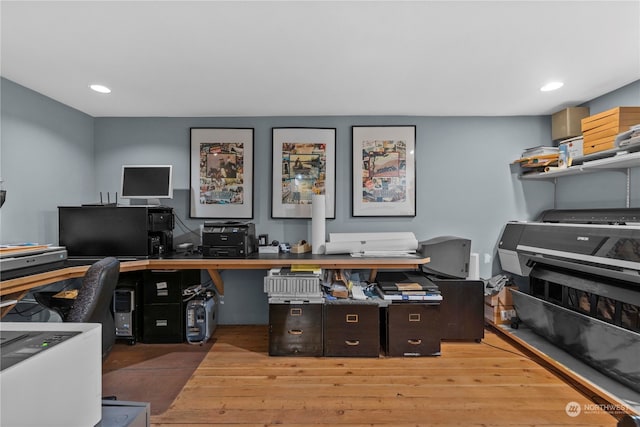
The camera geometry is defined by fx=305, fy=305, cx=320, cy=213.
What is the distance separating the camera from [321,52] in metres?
1.99

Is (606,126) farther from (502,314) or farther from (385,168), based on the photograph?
(502,314)

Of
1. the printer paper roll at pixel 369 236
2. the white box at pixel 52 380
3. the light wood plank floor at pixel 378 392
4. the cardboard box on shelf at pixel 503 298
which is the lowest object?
the light wood plank floor at pixel 378 392

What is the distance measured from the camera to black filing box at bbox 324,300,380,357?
2.62 meters

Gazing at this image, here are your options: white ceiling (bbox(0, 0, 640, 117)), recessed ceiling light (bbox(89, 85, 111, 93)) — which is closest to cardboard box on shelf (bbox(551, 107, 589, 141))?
white ceiling (bbox(0, 0, 640, 117))

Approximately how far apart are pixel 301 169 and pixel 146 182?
152cm

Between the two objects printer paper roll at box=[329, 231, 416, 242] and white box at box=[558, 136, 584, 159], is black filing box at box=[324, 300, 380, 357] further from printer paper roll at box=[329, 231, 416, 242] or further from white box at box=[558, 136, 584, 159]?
white box at box=[558, 136, 584, 159]

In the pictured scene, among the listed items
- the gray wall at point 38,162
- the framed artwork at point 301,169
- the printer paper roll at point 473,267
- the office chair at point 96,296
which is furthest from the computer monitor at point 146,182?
the printer paper roll at point 473,267

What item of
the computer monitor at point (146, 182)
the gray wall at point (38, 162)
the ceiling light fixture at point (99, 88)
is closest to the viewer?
the gray wall at point (38, 162)

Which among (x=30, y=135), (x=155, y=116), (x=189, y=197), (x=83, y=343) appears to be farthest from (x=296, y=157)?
(x=83, y=343)

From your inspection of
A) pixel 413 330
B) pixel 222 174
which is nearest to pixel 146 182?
pixel 222 174

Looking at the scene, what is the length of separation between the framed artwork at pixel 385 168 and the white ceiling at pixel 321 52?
354 mm

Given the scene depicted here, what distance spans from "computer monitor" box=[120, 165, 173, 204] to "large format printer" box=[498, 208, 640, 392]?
3.42 m

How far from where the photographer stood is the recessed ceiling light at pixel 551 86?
8.09 ft

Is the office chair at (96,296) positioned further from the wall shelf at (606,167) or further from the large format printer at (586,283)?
the wall shelf at (606,167)
